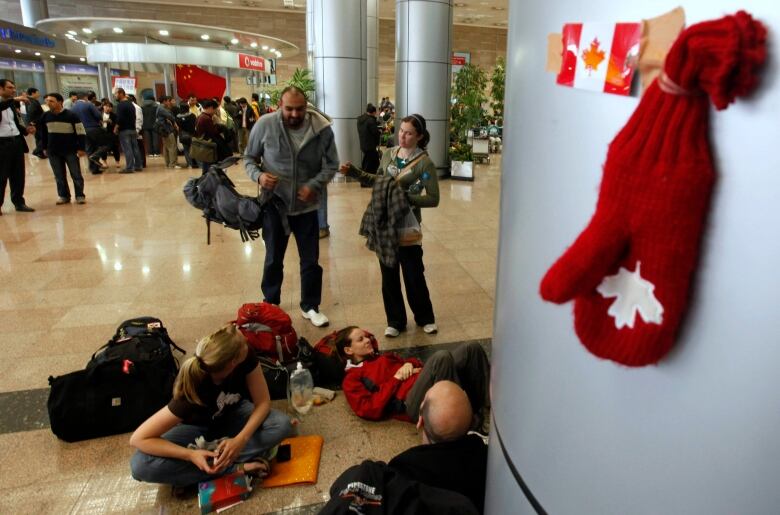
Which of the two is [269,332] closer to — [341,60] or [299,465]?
[299,465]

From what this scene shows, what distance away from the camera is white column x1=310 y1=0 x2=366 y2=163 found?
1069 centimetres

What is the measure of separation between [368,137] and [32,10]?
74.2 ft

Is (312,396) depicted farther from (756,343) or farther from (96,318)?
(756,343)

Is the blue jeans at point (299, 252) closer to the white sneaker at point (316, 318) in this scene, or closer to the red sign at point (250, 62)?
the white sneaker at point (316, 318)

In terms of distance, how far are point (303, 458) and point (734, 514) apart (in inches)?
95.2

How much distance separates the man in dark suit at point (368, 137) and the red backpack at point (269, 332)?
308 inches

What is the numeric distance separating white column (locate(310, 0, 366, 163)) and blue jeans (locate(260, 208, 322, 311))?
735 centimetres

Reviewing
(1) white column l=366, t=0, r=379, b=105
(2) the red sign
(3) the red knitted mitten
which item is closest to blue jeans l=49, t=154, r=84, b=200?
(3) the red knitted mitten

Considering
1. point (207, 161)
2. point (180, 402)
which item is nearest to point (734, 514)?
point (180, 402)

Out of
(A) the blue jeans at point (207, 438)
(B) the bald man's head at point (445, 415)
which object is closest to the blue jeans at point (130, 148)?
(A) the blue jeans at point (207, 438)

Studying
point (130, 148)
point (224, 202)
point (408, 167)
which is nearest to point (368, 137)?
point (130, 148)

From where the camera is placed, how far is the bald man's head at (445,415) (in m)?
2.51

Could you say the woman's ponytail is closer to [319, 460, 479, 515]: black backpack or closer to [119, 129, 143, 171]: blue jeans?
[319, 460, 479, 515]: black backpack

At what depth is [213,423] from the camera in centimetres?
276
